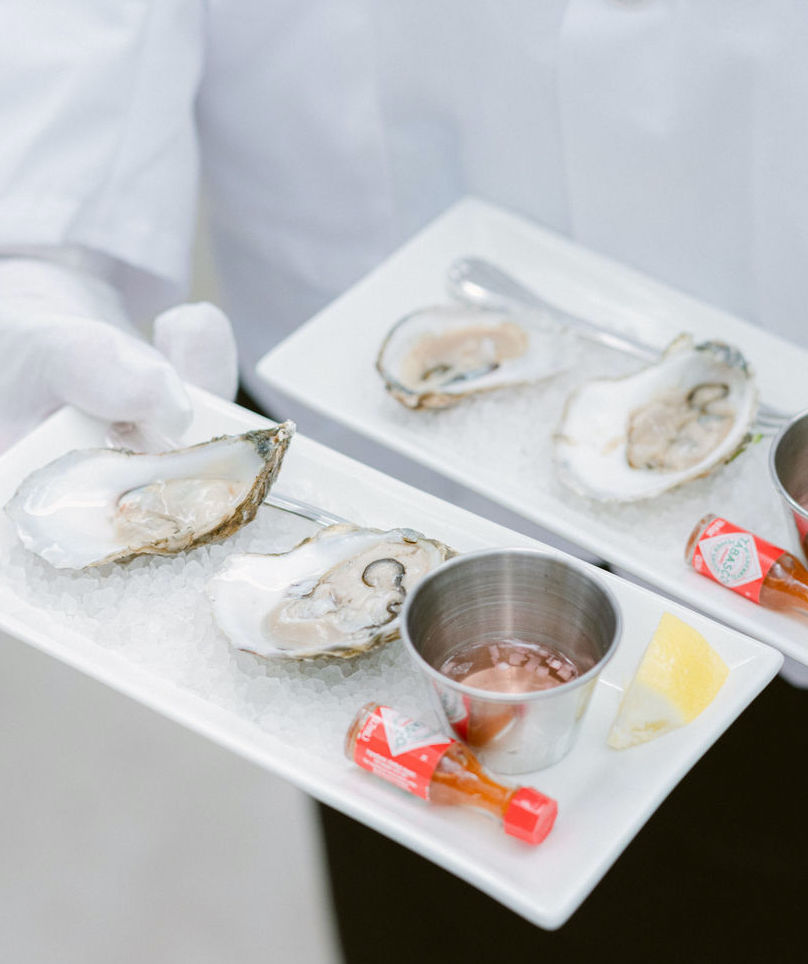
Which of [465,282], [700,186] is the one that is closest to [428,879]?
[465,282]

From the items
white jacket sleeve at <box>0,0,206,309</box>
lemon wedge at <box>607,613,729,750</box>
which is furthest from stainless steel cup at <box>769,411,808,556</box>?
white jacket sleeve at <box>0,0,206,309</box>

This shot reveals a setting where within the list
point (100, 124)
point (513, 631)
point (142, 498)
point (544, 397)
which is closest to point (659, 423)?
point (544, 397)

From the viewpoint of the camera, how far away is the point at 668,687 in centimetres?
72

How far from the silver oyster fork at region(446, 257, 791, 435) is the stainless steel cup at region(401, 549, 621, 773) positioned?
388 millimetres

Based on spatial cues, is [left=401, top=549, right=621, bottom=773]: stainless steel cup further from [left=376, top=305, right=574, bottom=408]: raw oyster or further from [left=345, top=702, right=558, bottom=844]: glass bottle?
[left=376, top=305, right=574, bottom=408]: raw oyster

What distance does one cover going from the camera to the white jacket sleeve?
1.17m

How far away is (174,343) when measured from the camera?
3.48ft

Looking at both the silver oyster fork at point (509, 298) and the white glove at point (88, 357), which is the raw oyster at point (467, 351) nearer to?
the silver oyster fork at point (509, 298)

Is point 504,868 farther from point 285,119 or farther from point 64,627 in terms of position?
point 285,119

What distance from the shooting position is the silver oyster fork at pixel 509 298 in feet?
3.65

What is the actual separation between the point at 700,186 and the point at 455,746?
62 cm

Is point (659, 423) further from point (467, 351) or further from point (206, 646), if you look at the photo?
point (206, 646)

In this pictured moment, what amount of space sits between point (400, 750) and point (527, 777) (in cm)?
9

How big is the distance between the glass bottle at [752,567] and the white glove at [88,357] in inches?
16.5
